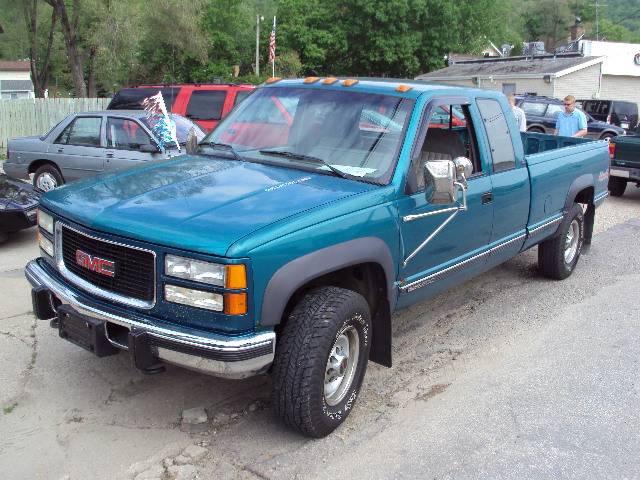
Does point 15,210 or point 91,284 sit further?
point 15,210

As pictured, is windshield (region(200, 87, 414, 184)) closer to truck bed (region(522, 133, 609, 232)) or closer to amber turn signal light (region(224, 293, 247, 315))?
amber turn signal light (region(224, 293, 247, 315))

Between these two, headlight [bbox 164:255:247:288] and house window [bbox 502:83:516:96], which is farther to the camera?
house window [bbox 502:83:516:96]

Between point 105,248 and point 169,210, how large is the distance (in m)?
0.40

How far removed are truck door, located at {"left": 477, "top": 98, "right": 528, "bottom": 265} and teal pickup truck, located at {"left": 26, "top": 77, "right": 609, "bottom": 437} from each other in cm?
2

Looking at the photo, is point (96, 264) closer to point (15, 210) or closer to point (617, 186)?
point (15, 210)

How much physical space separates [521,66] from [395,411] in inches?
1376

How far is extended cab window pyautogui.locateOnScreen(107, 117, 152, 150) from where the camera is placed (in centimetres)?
975

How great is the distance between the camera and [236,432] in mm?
3812

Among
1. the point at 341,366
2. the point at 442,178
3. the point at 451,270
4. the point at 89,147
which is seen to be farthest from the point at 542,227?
the point at 89,147

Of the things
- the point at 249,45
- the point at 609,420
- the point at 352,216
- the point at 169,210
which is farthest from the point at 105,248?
the point at 249,45

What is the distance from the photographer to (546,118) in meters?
20.9

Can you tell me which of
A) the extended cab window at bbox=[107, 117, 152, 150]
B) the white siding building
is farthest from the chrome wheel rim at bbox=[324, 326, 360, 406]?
the white siding building

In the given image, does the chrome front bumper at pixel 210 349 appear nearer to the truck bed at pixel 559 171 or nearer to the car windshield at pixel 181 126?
the truck bed at pixel 559 171

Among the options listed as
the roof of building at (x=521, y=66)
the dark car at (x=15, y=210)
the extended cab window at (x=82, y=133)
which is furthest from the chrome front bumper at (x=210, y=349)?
the roof of building at (x=521, y=66)
